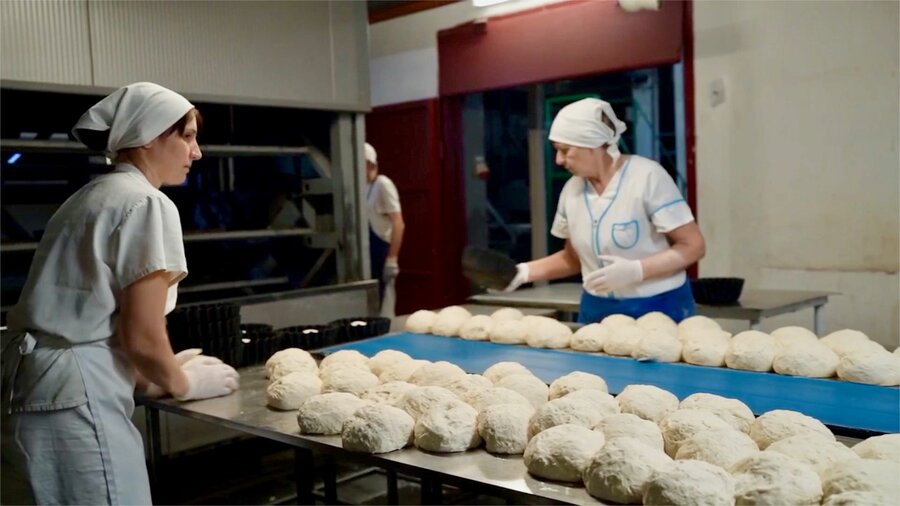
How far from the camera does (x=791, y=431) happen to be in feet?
4.83

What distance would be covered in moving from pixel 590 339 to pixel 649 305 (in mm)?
526

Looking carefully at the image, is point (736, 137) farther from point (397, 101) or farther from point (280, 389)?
point (280, 389)

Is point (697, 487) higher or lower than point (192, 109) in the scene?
lower

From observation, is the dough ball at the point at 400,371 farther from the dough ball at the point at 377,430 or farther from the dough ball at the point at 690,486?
the dough ball at the point at 690,486

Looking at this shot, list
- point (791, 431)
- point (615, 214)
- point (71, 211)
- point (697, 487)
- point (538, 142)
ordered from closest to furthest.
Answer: point (697, 487) → point (791, 431) → point (71, 211) → point (615, 214) → point (538, 142)

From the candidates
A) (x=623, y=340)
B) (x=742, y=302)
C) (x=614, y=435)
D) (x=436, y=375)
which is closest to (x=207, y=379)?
(x=436, y=375)

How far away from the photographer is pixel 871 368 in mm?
1912

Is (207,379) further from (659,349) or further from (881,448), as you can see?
(881,448)

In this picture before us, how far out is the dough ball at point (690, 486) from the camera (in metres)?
1.20

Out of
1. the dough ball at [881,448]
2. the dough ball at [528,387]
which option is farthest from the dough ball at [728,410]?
the dough ball at [528,387]

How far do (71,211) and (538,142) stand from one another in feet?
12.5

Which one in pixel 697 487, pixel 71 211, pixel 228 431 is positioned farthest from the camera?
pixel 228 431

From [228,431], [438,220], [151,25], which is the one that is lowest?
[228,431]

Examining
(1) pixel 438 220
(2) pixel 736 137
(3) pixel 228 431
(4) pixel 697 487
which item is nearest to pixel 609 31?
(2) pixel 736 137
